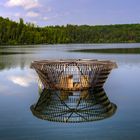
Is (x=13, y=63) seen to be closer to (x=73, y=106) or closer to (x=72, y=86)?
(x=72, y=86)

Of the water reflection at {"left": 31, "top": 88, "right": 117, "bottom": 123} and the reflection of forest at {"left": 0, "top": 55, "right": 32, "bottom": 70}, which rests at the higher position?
the water reflection at {"left": 31, "top": 88, "right": 117, "bottom": 123}

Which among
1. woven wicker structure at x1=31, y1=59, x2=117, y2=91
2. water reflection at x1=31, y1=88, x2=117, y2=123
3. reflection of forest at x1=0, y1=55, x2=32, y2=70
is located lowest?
reflection of forest at x1=0, y1=55, x2=32, y2=70

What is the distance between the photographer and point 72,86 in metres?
23.3

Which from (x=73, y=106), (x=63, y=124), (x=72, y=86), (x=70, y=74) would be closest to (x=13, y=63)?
(x=70, y=74)

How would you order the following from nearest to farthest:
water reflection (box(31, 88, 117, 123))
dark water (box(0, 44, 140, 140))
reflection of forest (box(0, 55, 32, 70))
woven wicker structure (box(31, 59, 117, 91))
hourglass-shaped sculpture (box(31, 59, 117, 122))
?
dark water (box(0, 44, 140, 140)) < water reflection (box(31, 88, 117, 123)) < hourglass-shaped sculpture (box(31, 59, 117, 122)) < woven wicker structure (box(31, 59, 117, 91)) < reflection of forest (box(0, 55, 32, 70))

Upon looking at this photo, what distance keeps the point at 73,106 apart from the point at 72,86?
471 centimetres

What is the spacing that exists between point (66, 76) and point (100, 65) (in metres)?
2.16

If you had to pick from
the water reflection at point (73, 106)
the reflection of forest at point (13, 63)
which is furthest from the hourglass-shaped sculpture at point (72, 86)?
the reflection of forest at point (13, 63)

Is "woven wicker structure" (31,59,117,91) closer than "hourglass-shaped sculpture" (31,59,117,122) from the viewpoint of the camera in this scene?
No

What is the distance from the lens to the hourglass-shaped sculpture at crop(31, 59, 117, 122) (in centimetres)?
1892

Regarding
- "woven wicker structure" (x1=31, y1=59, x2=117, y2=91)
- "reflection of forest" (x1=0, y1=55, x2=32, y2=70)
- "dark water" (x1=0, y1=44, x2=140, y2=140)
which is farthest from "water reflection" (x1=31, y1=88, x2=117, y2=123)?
"reflection of forest" (x1=0, y1=55, x2=32, y2=70)

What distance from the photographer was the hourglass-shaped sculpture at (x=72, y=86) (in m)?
18.9

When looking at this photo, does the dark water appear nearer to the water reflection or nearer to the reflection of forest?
the water reflection

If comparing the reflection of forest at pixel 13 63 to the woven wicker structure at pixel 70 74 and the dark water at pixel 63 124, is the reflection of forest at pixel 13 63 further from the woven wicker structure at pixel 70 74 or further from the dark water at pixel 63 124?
the dark water at pixel 63 124
